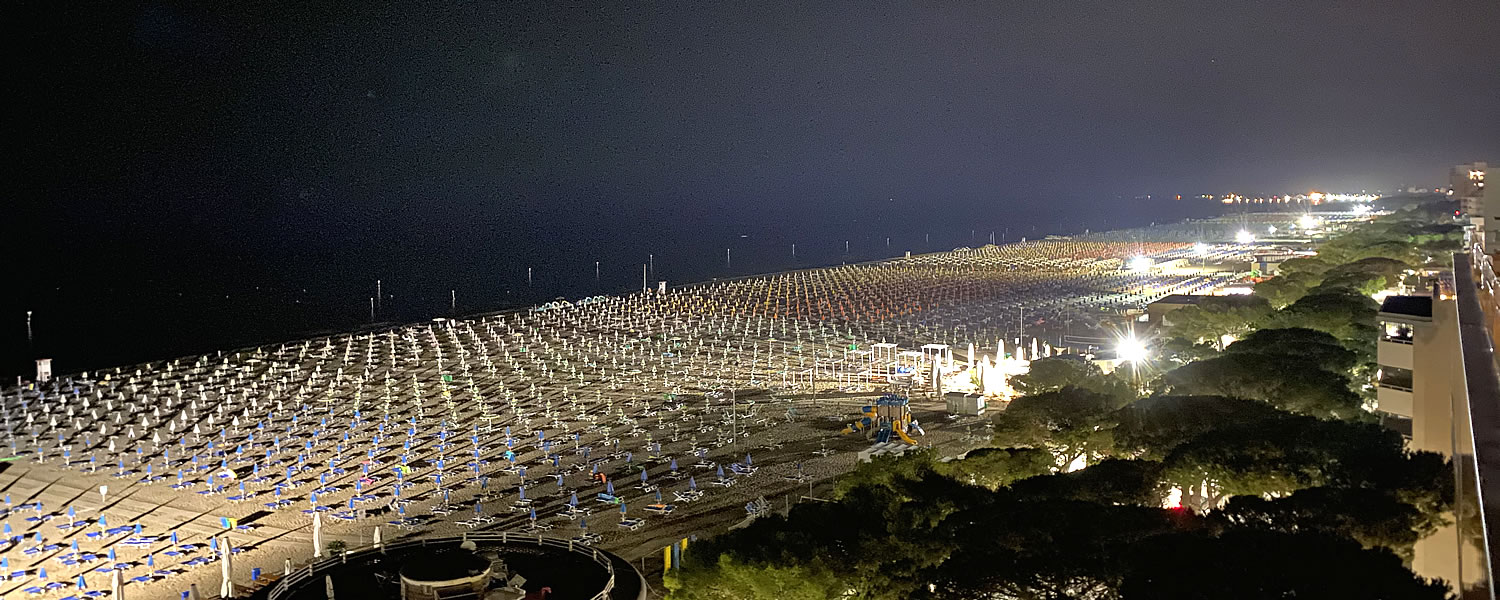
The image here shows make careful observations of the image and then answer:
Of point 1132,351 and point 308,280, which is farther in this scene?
point 308,280

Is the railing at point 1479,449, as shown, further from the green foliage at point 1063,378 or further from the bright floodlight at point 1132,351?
the bright floodlight at point 1132,351

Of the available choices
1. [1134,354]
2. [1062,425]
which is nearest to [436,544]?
[1062,425]

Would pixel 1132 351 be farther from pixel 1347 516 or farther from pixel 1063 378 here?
pixel 1347 516

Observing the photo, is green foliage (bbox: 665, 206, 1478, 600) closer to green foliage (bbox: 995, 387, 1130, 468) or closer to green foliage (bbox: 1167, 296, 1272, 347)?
green foliage (bbox: 995, 387, 1130, 468)

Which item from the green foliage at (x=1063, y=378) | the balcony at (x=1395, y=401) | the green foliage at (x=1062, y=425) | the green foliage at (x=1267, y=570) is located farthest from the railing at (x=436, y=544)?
the balcony at (x=1395, y=401)

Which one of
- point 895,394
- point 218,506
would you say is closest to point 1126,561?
point 218,506

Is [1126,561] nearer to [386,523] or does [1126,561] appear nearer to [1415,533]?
[1415,533]

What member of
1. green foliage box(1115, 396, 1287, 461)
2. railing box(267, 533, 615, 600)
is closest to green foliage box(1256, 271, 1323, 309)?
green foliage box(1115, 396, 1287, 461)
